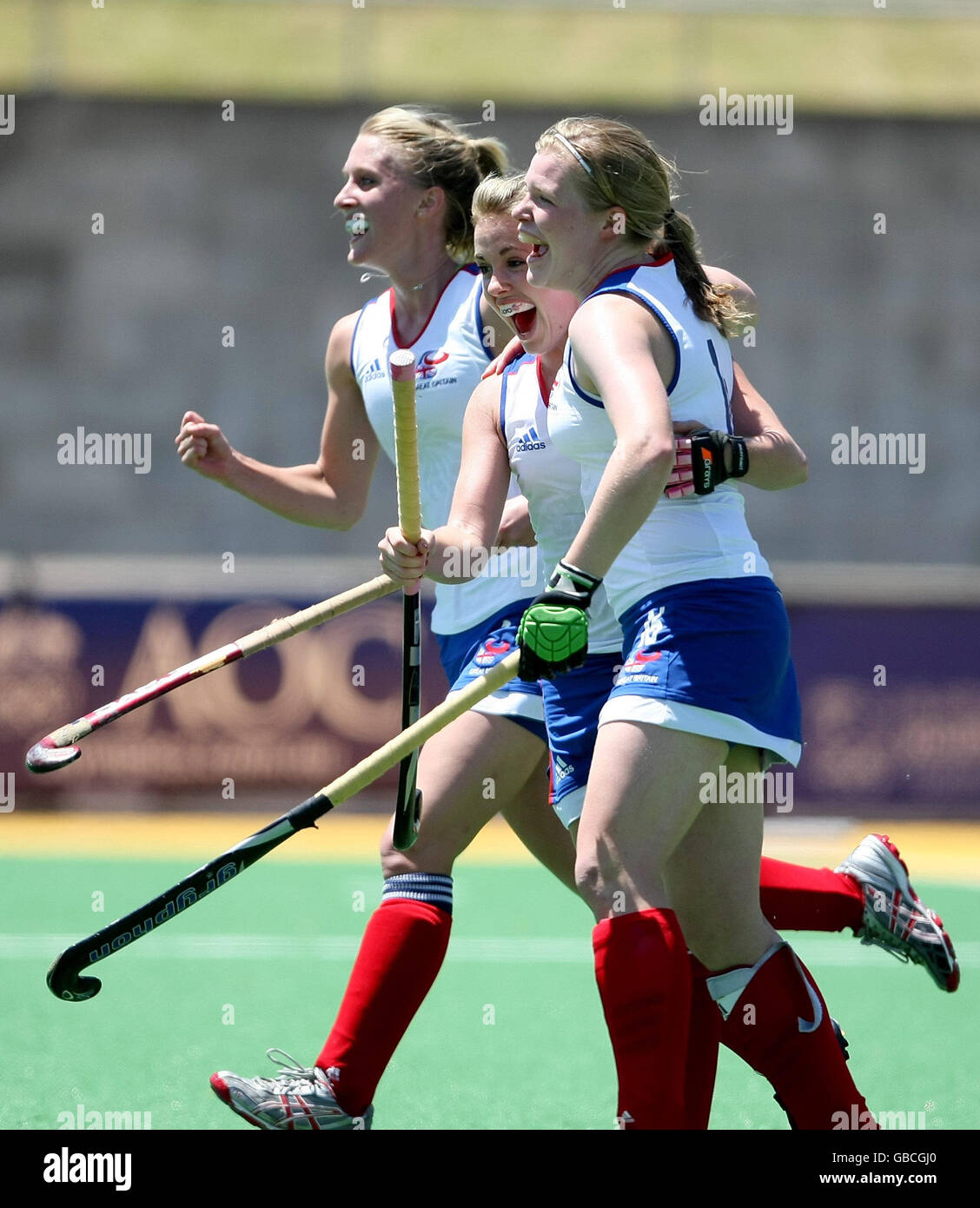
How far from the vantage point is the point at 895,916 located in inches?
158

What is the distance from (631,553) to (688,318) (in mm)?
441

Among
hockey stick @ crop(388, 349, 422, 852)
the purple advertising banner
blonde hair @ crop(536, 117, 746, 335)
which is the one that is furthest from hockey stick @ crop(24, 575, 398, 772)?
the purple advertising banner

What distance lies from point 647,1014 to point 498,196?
5.68 feet

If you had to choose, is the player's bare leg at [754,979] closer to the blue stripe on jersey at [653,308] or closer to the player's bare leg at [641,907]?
the player's bare leg at [641,907]

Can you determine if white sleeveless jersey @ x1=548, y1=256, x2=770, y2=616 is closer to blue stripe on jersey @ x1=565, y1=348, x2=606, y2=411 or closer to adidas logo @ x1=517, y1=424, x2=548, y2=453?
blue stripe on jersey @ x1=565, y1=348, x2=606, y2=411

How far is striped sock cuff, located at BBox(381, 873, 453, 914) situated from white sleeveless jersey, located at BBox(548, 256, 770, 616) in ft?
2.73

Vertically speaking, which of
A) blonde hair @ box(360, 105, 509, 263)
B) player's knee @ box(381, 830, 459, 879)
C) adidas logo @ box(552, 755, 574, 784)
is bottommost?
player's knee @ box(381, 830, 459, 879)

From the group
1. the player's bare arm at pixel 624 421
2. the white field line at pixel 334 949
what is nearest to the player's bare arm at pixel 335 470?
the player's bare arm at pixel 624 421

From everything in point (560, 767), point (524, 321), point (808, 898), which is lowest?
point (808, 898)

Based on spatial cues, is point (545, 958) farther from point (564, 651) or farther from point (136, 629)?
point (136, 629)

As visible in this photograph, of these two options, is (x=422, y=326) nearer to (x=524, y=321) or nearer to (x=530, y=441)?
(x=524, y=321)

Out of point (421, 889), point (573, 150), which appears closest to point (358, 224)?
point (573, 150)

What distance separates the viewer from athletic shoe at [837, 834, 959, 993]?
4.00 metres
